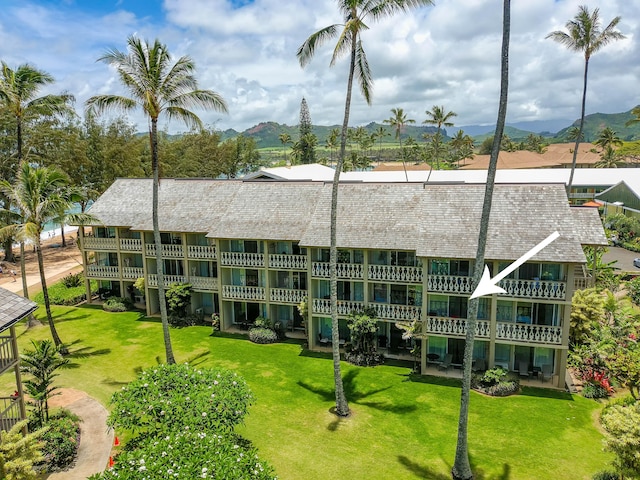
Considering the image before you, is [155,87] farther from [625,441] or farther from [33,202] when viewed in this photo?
[625,441]

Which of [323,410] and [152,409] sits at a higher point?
[152,409]

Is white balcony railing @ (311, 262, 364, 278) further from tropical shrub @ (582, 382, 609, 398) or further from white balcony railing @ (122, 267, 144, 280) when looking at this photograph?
white balcony railing @ (122, 267, 144, 280)

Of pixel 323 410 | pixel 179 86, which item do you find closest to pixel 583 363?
pixel 323 410

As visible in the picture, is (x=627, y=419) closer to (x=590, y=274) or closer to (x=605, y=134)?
(x=590, y=274)

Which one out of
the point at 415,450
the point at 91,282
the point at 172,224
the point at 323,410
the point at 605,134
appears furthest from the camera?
the point at 605,134

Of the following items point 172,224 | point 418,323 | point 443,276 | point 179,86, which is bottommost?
point 418,323

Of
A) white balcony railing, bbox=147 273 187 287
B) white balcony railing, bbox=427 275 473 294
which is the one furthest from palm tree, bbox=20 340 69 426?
white balcony railing, bbox=427 275 473 294

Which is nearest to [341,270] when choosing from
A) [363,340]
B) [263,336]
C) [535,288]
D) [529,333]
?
[363,340]
